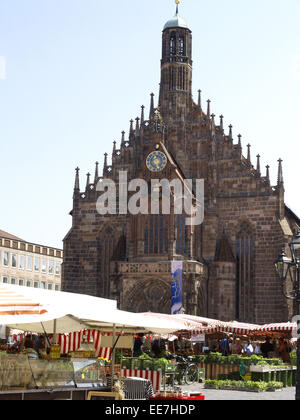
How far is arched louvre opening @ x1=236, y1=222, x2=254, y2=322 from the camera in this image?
52.7m

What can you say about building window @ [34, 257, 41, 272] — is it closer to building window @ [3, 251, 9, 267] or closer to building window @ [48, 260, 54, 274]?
building window @ [48, 260, 54, 274]

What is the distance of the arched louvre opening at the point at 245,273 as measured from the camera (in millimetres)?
52688

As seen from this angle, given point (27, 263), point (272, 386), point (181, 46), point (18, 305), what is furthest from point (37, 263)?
point (18, 305)

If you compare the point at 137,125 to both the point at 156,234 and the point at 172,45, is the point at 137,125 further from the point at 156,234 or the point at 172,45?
the point at 156,234

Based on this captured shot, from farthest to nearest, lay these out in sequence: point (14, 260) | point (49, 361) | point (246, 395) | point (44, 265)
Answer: point (44, 265) → point (14, 260) → point (246, 395) → point (49, 361)

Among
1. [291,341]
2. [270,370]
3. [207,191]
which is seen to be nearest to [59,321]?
[270,370]

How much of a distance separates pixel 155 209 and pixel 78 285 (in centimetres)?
915

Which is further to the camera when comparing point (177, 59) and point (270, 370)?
point (177, 59)

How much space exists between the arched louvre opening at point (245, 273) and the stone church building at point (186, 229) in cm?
7

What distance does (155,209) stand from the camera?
51531mm

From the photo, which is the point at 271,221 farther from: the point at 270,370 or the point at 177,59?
the point at 270,370

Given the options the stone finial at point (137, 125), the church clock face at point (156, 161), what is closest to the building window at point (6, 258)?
the stone finial at point (137, 125)

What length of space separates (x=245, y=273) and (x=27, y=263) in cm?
3974

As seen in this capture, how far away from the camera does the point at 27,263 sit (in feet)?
286
